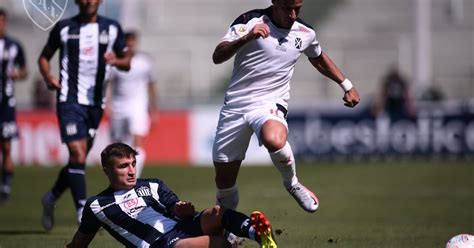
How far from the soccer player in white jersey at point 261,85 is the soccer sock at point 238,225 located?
1.20 meters

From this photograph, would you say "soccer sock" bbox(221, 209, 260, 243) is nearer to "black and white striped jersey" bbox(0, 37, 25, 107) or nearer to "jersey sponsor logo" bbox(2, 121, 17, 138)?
"jersey sponsor logo" bbox(2, 121, 17, 138)

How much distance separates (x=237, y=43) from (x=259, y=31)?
240mm

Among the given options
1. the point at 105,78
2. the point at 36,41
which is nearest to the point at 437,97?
the point at 36,41

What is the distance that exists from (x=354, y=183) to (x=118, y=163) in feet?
36.7

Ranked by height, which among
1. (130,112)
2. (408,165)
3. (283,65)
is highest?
A: (283,65)

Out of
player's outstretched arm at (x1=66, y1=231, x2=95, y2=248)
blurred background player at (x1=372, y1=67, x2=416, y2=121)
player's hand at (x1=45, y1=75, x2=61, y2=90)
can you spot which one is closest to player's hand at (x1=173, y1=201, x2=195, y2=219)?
player's outstretched arm at (x1=66, y1=231, x2=95, y2=248)

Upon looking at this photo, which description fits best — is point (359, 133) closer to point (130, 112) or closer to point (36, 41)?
point (130, 112)

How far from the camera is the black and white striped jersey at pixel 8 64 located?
16234mm

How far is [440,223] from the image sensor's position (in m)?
12.6

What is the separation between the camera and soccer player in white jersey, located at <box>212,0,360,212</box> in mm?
9242

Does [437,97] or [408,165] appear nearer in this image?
[408,165]

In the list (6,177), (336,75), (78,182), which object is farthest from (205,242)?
(6,177)

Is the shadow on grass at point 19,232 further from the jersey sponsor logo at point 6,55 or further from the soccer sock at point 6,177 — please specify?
the jersey sponsor logo at point 6,55

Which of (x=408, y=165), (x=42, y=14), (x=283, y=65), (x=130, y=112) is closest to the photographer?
(x=283, y=65)
